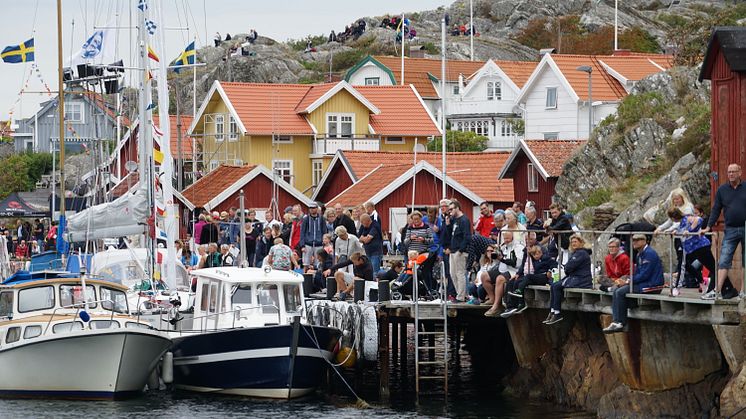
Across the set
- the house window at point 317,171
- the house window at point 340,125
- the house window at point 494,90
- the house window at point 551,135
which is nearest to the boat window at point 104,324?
the house window at point 340,125

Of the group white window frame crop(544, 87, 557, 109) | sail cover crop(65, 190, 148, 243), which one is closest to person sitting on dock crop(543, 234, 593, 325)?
sail cover crop(65, 190, 148, 243)

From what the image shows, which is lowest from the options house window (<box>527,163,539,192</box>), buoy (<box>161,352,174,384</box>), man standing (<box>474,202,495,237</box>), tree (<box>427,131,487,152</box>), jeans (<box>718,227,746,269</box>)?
buoy (<box>161,352,174,384</box>)

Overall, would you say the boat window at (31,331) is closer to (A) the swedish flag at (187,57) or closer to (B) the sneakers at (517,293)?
(B) the sneakers at (517,293)

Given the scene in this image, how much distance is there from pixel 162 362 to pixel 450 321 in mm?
6114

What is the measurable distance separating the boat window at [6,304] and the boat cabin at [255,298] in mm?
3722

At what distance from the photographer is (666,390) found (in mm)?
21797

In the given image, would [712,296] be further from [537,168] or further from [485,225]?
[537,168]

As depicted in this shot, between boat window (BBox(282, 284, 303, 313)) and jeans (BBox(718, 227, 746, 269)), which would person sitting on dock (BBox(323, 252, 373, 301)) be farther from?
jeans (BBox(718, 227, 746, 269))

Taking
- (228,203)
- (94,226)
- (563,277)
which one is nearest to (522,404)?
(563,277)

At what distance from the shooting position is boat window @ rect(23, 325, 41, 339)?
2661cm

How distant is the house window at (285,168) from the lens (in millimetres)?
64250

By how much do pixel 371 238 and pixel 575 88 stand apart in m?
40.4

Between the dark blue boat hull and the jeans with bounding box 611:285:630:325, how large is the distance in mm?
6892

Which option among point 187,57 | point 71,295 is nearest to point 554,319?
point 71,295
